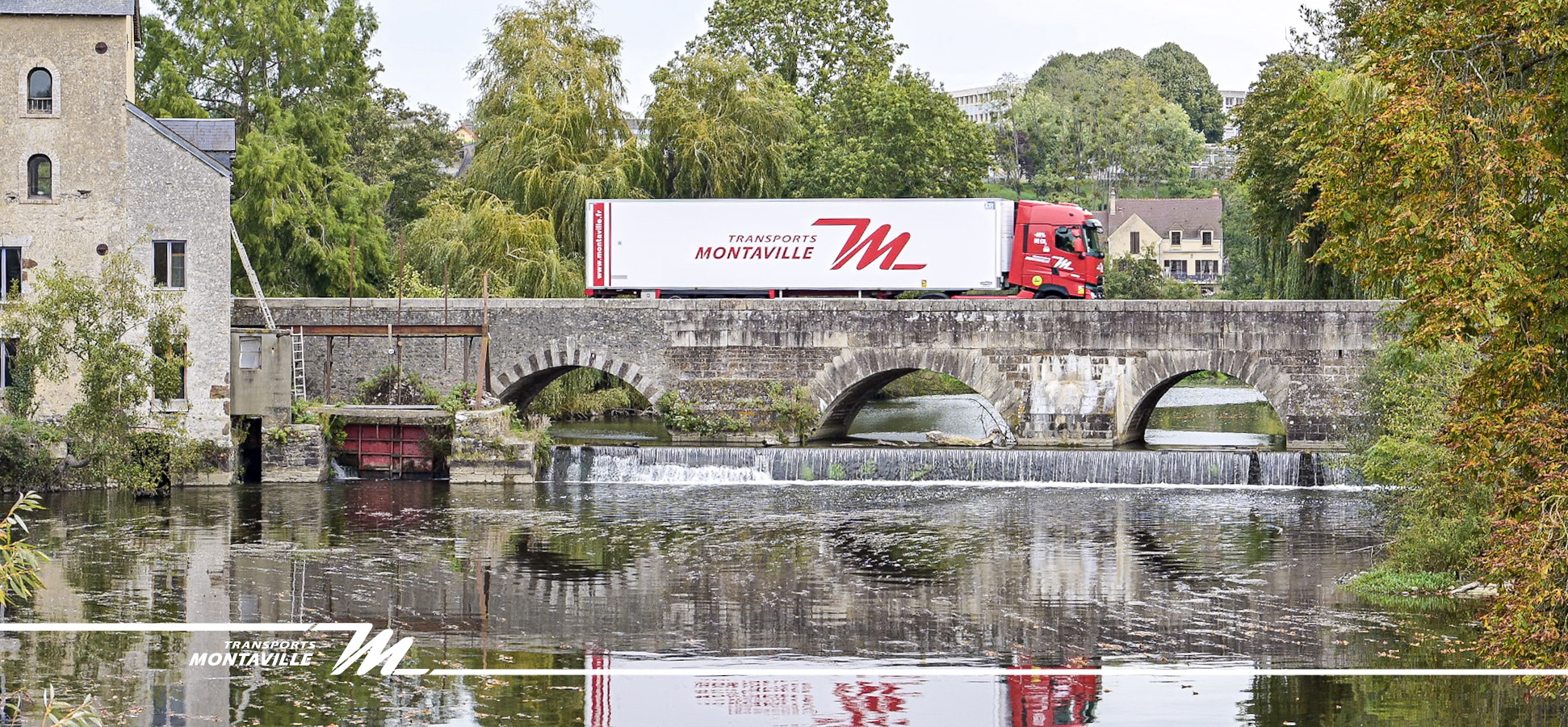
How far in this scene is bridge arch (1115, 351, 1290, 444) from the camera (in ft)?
112

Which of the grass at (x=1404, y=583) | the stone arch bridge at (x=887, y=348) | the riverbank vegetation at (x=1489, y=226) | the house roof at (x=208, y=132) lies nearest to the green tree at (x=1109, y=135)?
the stone arch bridge at (x=887, y=348)

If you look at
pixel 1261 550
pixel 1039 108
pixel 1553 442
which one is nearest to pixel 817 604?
pixel 1261 550

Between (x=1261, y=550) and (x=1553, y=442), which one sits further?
(x=1261, y=550)

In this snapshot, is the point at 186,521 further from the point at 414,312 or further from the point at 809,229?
the point at 809,229

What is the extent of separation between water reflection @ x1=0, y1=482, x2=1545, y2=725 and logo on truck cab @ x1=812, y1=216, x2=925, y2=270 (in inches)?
297

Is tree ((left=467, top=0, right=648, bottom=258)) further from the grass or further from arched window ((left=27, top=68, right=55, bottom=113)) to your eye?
the grass

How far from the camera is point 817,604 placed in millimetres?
19625

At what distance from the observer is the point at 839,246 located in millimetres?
37000

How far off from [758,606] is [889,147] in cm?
3569

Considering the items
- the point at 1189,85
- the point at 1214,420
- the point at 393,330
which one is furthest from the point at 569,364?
the point at 1189,85

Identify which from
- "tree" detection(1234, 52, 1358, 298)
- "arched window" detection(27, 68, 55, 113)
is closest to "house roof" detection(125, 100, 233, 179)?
"arched window" detection(27, 68, 55, 113)

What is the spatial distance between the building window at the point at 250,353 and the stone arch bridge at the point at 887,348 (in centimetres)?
257

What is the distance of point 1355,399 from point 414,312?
63.4ft

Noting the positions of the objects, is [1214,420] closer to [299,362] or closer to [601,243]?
[601,243]
